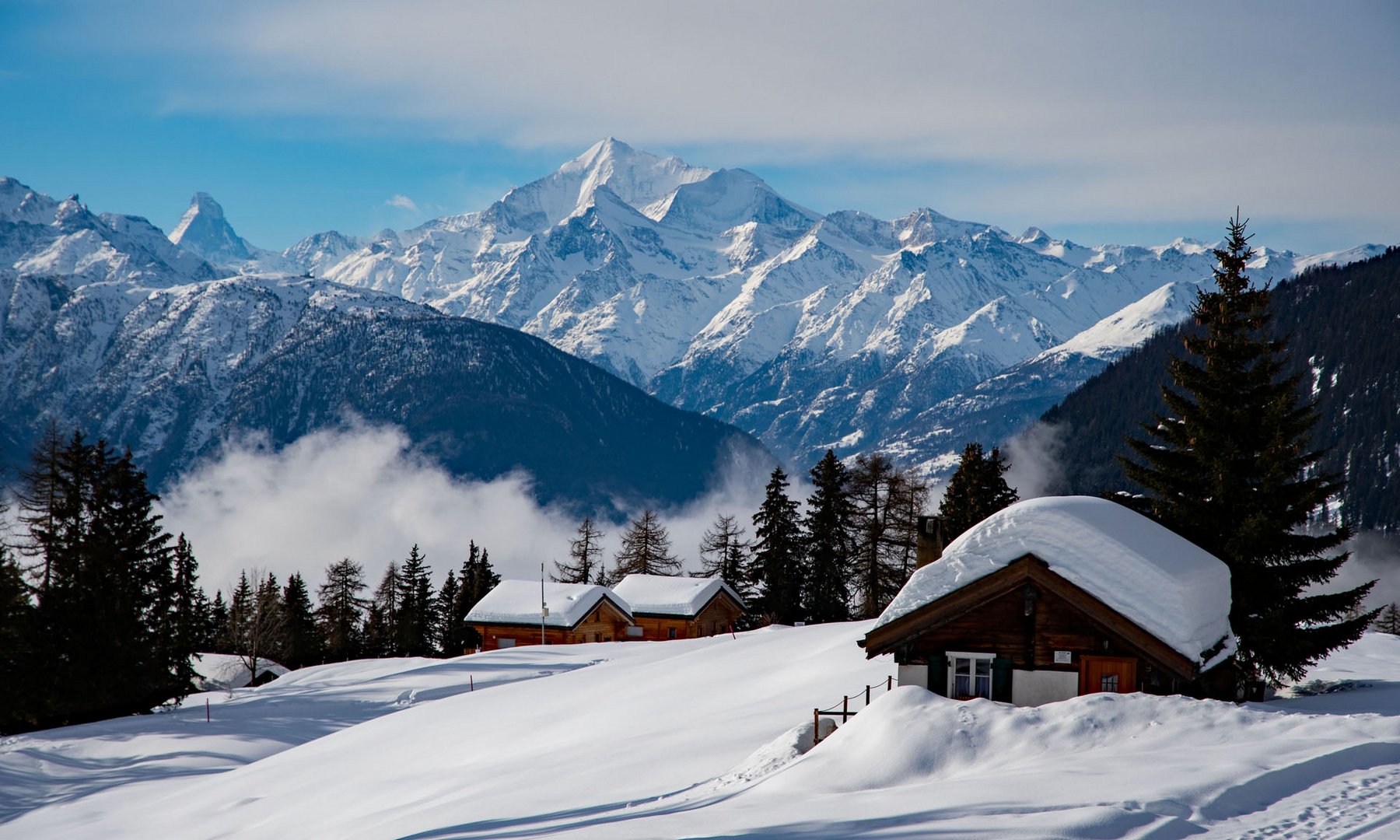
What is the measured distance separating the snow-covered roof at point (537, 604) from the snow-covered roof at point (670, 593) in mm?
1357

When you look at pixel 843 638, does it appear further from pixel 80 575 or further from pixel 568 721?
pixel 80 575

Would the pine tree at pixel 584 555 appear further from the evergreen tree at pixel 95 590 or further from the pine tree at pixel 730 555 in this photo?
the evergreen tree at pixel 95 590

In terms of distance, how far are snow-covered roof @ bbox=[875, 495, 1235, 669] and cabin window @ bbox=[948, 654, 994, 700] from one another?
1.64m

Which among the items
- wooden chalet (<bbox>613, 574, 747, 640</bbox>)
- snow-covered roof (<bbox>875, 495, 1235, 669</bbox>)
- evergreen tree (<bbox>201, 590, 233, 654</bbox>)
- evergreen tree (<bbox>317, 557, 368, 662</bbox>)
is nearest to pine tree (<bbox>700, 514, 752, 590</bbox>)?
wooden chalet (<bbox>613, 574, 747, 640</bbox>)

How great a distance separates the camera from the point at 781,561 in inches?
2468

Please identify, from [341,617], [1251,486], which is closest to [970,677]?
[1251,486]

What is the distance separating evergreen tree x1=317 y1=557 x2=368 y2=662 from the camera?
3521 inches

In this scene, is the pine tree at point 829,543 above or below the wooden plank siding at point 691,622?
above

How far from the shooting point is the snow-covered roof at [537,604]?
68.5m

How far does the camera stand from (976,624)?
76.1 ft

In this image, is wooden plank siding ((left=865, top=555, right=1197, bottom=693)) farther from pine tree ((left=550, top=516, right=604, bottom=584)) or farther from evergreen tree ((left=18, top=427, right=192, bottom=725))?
pine tree ((left=550, top=516, right=604, bottom=584))

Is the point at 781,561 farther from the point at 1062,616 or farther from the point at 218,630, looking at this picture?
the point at 218,630

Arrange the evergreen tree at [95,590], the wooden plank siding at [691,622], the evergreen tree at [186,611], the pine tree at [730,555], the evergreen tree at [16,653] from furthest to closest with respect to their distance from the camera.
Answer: the pine tree at [730,555]
the wooden plank siding at [691,622]
the evergreen tree at [186,611]
the evergreen tree at [95,590]
the evergreen tree at [16,653]

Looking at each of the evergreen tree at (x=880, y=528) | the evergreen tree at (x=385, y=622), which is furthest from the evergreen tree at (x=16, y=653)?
the evergreen tree at (x=385, y=622)
